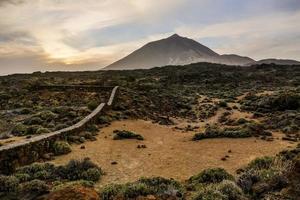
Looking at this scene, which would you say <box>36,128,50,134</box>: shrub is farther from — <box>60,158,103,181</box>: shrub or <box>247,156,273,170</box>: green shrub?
<box>247,156,273,170</box>: green shrub

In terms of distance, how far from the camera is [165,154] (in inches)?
663

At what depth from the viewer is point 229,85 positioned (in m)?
64.2

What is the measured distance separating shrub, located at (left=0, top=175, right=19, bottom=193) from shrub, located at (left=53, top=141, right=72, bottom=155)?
15.6 ft

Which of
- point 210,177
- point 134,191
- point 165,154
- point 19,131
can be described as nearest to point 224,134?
point 165,154

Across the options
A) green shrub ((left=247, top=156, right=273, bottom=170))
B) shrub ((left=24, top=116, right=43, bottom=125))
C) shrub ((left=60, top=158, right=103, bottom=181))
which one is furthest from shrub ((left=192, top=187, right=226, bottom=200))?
shrub ((left=24, top=116, right=43, bottom=125))

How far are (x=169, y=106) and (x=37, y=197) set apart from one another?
1071 inches

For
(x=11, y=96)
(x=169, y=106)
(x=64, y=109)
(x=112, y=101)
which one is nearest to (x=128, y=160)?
(x=64, y=109)

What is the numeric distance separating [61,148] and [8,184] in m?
5.22

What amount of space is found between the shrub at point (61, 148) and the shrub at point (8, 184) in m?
4.76

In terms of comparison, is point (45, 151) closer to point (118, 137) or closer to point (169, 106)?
point (118, 137)

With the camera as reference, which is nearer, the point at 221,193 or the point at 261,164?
the point at 221,193

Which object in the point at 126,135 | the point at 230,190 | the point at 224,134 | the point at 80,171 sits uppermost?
the point at 230,190

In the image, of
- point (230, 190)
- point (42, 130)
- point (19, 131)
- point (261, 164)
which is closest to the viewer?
point (230, 190)

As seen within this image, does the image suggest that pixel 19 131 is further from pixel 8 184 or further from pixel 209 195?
pixel 209 195
